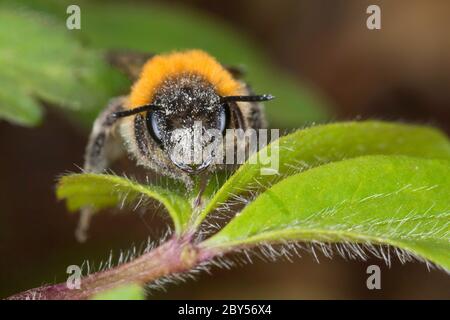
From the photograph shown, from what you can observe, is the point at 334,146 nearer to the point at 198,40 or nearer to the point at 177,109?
the point at 177,109

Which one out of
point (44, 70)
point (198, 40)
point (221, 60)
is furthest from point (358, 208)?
point (198, 40)

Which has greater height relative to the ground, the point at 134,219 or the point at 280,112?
the point at 280,112

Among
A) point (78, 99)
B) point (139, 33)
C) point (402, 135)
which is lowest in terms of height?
point (402, 135)

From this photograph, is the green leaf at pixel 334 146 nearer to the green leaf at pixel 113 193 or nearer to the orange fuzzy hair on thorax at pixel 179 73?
the green leaf at pixel 113 193
